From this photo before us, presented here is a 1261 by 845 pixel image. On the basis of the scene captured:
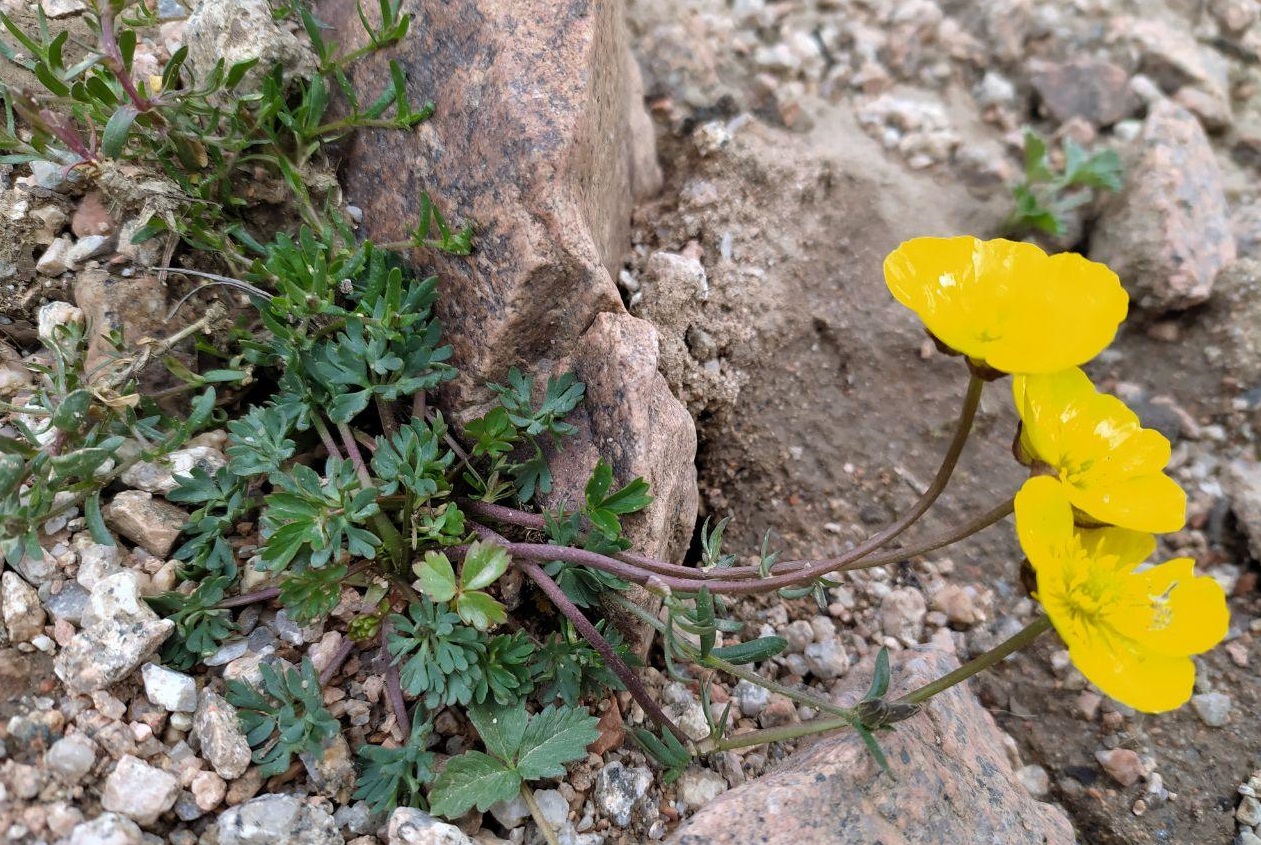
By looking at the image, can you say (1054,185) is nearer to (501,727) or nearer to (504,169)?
(504,169)

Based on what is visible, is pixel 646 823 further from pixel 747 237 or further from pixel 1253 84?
pixel 1253 84

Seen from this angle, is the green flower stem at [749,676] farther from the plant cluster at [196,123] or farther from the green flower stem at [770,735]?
the plant cluster at [196,123]

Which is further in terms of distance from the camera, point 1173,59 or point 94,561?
point 1173,59

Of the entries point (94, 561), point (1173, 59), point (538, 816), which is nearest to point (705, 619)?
point (538, 816)

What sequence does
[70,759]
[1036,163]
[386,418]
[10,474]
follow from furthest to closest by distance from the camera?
[1036,163], [386,418], [10,474], [70,759]

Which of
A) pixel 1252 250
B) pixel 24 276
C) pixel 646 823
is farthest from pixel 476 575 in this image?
pixel 1252 250

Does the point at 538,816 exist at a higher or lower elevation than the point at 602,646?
lower
